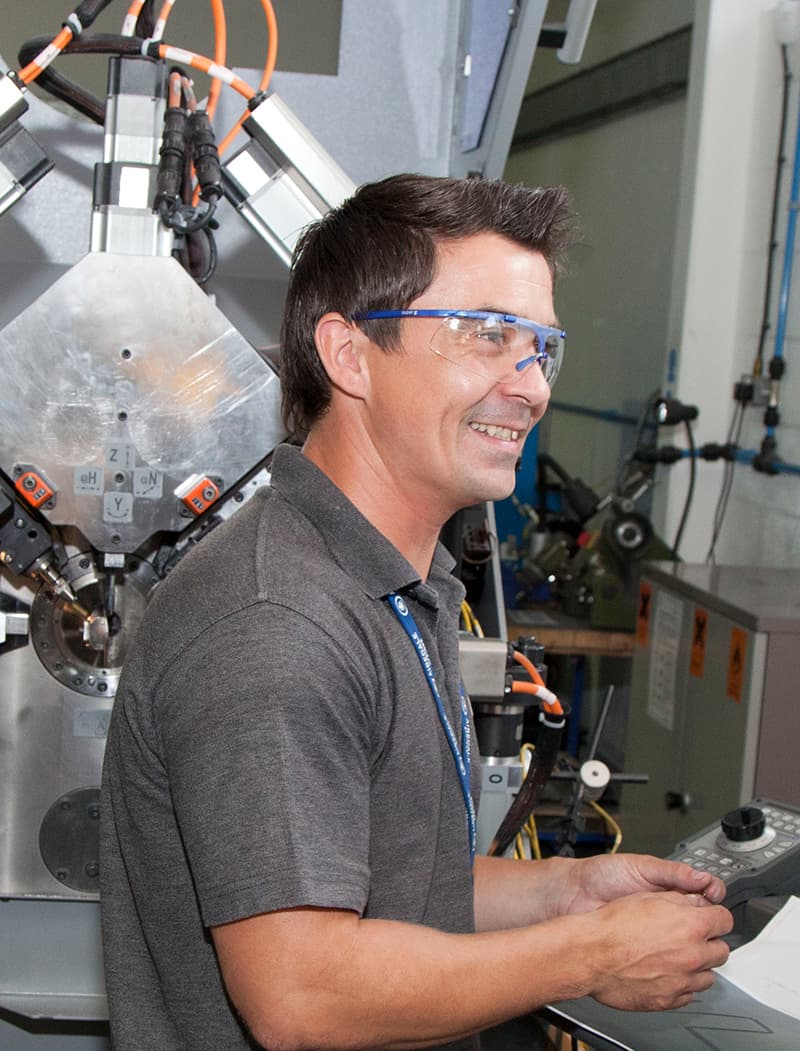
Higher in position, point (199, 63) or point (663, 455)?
point (199, 63)

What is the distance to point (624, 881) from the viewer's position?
48.0 inches

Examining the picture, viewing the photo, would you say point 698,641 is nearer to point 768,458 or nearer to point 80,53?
point 768,458

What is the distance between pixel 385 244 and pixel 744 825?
785mm

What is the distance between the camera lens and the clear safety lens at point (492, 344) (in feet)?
3.57

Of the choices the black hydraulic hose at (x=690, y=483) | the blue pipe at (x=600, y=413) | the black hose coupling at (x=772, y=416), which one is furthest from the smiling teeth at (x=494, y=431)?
the blue pipe at (x=600, y=413)

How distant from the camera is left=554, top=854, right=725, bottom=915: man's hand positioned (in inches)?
46.1

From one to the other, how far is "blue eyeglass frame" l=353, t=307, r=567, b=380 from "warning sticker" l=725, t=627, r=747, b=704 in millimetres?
1609

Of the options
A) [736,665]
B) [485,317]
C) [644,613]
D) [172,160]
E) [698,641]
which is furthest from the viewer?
[644,613]

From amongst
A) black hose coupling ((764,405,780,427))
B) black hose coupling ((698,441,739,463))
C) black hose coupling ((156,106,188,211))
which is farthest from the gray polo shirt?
black hose coupling ((698,441,739,463))

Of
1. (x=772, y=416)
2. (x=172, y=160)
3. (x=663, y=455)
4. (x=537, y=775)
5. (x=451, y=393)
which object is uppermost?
(x=172, y=160)

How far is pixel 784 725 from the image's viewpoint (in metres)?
2.54

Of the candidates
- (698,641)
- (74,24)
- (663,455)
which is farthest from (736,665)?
(74,24)

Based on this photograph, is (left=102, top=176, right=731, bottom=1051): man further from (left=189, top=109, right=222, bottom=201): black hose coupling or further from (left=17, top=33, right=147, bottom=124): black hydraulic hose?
(left=17, top=33, right=147, bottom=124): black hydraulic hose

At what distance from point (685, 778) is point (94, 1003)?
5.14ft
